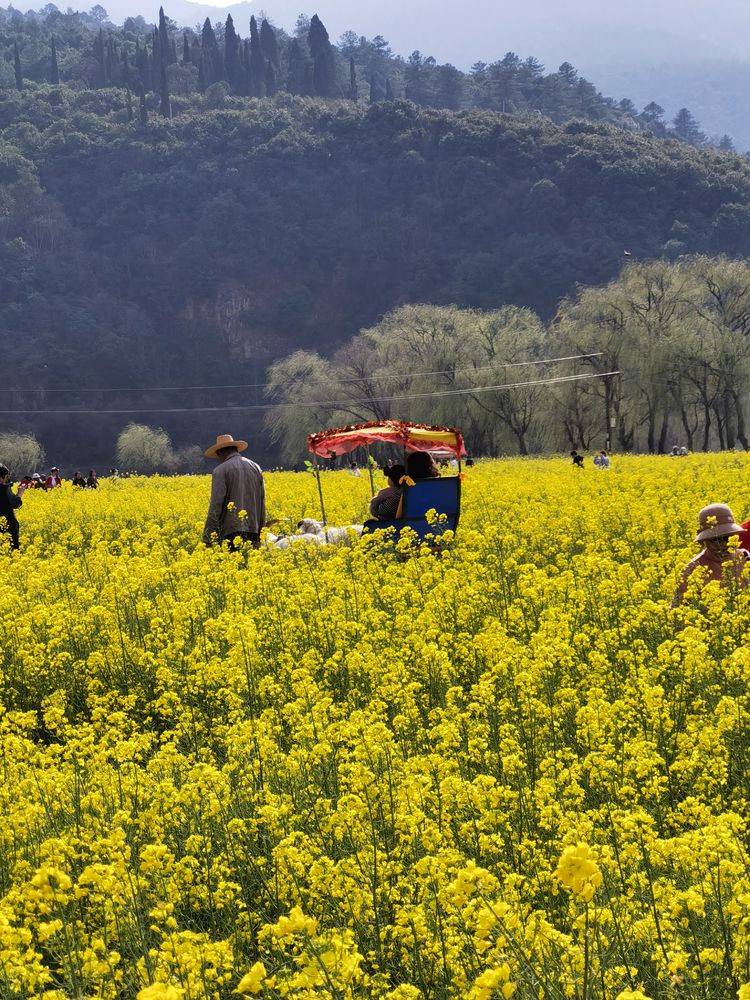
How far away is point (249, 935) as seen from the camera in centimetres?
371

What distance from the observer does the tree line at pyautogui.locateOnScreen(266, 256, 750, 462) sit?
47.1 metres

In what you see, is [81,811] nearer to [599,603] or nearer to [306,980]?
[306,980]

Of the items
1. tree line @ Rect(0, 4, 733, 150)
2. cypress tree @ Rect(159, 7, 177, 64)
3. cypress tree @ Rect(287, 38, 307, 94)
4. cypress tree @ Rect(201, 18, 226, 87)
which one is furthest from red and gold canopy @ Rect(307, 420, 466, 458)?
cypress tree @ Rect(287, 38, 307, 94)

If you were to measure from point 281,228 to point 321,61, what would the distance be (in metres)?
66.0

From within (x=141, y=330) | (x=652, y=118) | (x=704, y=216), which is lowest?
(x=141, y=330)

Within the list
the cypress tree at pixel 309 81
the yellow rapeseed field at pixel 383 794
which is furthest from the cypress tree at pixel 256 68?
the yellow rapeseed field at pixel 383 794

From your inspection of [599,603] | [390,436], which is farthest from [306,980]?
[390,436]

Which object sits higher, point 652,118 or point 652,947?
point 652,118

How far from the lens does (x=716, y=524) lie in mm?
7410

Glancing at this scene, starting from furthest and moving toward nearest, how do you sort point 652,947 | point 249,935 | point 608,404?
1. point 608,404
2. point 249,935
3. point 652,947

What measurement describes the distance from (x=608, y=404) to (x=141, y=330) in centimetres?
7801

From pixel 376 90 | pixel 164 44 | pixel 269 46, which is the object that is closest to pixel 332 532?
pixel 164 44

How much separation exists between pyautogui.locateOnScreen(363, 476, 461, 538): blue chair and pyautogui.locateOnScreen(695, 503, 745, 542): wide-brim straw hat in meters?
4.18

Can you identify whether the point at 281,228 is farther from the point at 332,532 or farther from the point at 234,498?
the point at 234,498
